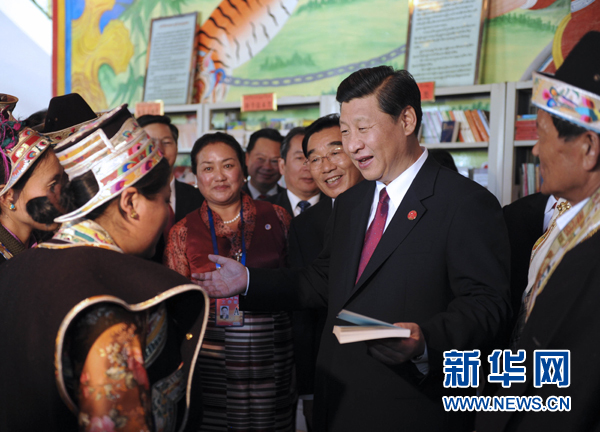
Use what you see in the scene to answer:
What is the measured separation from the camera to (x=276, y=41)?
5910 millimetres

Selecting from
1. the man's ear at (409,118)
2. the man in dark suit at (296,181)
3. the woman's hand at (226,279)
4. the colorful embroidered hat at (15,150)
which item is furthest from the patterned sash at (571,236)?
the man in dark suit at (296,181)

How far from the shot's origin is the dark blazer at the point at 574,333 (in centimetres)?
123

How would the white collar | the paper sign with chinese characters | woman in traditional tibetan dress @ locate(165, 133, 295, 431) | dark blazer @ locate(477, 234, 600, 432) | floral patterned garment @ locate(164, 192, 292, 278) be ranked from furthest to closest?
1. the paper sign with chinese characters
2. floral patterned garment @ locate(164, 192, 292, 278)
3. woman in traditional tibetan dress @ locate(165, 133, 295, 431)
4. the white collar
5. dark blazer @ locate(477, 234, 600, 432)

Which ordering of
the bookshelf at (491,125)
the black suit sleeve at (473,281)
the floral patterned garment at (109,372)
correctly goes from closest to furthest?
the floral patterned garment at (109,372) → the black suit sleeve at (473,281) → the bookshelf at (491,125)

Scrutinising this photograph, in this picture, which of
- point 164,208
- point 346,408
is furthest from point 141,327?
point 346,408

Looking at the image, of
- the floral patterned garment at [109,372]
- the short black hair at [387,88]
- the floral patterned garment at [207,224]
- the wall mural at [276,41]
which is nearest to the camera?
the floral patterned garment at [109,372]

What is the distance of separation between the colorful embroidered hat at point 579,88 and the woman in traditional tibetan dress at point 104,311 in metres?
0.98

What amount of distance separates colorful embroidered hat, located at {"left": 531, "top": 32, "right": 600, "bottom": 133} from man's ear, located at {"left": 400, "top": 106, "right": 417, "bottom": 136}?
0.67m

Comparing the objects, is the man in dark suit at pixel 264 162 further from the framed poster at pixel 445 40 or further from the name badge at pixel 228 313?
the name badge at pixel 228 313

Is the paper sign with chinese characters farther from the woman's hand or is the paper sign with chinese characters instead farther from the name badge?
the woman's hand

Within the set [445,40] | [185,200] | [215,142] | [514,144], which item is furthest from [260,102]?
[215,142]

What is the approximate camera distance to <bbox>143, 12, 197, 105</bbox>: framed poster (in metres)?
6.16

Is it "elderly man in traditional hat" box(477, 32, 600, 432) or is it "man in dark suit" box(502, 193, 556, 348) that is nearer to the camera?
"elderly man in traditional hat" box(477, 32, 600, 432)

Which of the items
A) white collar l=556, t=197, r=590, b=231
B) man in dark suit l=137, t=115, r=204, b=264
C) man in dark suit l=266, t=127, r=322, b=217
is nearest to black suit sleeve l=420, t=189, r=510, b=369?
white collar l=556, t=197, r=590, b=231
